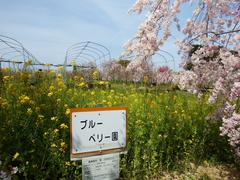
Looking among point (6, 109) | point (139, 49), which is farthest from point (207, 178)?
point (6, 109)

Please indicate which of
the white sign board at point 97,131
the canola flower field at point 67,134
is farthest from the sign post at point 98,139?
the canola flower field at point 67,134

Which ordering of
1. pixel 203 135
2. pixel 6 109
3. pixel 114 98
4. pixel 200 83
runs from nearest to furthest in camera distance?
pixel 6 109 < pixel 200 83 < pixel 203 135 < pixel 114 98

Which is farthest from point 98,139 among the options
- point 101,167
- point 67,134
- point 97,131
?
point 67,134

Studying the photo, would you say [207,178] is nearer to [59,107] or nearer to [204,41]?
[204,41]

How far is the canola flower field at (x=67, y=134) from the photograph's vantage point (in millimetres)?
2893

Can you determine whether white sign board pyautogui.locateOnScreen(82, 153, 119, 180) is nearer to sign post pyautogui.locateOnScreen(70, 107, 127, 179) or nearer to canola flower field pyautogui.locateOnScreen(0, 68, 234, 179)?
sign post pyautogui.locateOnScreen(70, 107, 127, 179)

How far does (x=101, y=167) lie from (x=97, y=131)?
0.33 metres

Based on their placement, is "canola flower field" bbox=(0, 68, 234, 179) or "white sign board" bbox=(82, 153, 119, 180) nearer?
"white sign board" bbox=(82, 153, 119, 180)

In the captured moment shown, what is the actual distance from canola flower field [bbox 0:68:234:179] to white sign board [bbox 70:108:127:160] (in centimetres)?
23

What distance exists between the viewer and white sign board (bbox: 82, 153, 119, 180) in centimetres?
274

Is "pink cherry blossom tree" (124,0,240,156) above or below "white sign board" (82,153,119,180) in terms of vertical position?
above

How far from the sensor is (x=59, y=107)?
3650mm

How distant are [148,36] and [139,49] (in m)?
0.22

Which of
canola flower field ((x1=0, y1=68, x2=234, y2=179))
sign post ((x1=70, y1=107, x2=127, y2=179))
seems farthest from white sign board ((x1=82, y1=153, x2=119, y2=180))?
canola flower field ((x1=0, y1=68, x2=234, y2=179))
